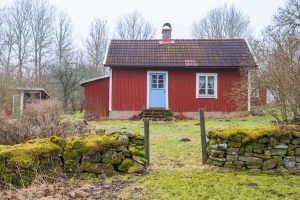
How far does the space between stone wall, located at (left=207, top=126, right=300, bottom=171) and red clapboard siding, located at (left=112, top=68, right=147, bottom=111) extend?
434 inches

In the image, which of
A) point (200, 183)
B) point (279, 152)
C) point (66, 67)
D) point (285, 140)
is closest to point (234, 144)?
point (279, 152)

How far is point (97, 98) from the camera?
57.4ft

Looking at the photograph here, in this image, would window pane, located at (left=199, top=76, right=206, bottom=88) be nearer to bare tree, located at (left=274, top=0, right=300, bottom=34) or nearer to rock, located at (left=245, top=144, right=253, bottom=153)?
bare tree, located at (left=274, top=0, right=300, bottom=34)

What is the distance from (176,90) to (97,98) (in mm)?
4620

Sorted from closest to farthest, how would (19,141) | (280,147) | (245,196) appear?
1. (245,196)
2. (280,147)
3. (19,141)

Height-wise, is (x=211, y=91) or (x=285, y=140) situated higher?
(x=211, y=91)

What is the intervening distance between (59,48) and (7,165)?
29306 millimetres

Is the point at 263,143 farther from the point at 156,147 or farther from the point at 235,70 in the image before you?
the point at 235,70

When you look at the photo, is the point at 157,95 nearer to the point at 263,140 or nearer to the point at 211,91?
the point at 211,91

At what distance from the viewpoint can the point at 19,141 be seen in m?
7.02

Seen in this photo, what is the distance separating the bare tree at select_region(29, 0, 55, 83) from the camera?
3097cm

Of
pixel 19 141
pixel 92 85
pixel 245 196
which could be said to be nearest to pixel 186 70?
pixel 92 85

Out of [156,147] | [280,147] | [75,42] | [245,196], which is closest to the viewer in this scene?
[245,196]

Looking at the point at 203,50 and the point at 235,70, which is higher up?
the point at 203,50
